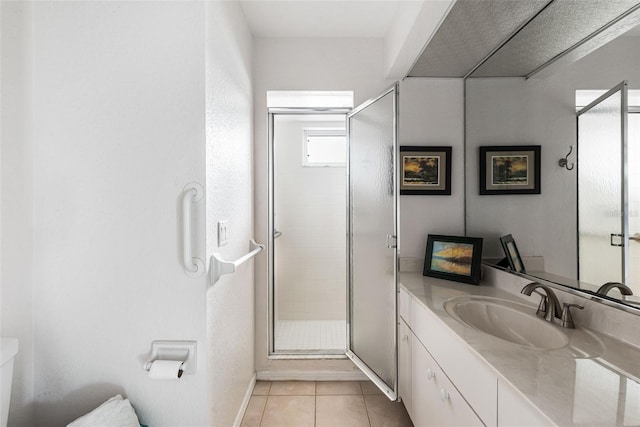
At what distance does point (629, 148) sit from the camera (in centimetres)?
99

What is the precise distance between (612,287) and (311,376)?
1803mm

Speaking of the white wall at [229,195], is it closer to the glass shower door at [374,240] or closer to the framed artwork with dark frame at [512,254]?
the glass shower door at [374,240]

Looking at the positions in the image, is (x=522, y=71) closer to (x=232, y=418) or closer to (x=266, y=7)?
(x=266, y=7)

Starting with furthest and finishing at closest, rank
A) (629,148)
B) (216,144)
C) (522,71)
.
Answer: (522,71) < (216,144) < (629,148)

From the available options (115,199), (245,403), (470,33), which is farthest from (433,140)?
(245,403)

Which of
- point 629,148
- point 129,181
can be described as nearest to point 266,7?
point 129,181

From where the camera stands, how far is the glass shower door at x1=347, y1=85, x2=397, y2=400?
170cm

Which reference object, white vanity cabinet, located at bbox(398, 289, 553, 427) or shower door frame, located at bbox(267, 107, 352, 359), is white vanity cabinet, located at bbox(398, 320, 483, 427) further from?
shower door frame, located at bbox(267, 107, 352, 359)

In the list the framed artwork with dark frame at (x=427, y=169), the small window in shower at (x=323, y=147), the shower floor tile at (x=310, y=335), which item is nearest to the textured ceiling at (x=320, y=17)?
the framed artwork with dark frame at (x=427, y=169)

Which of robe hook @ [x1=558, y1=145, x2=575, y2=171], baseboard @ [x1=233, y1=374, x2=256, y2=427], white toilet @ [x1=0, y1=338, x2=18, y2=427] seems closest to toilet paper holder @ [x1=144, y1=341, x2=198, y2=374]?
white toilet @ [x1=0, y1=338, x2=18, y2=427]

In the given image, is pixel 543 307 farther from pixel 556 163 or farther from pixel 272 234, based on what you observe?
pixel 272 234

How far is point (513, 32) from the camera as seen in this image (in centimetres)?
151

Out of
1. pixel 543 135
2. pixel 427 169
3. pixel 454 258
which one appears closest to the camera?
pixel 543 135

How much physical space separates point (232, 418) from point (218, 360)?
466 millimetres
